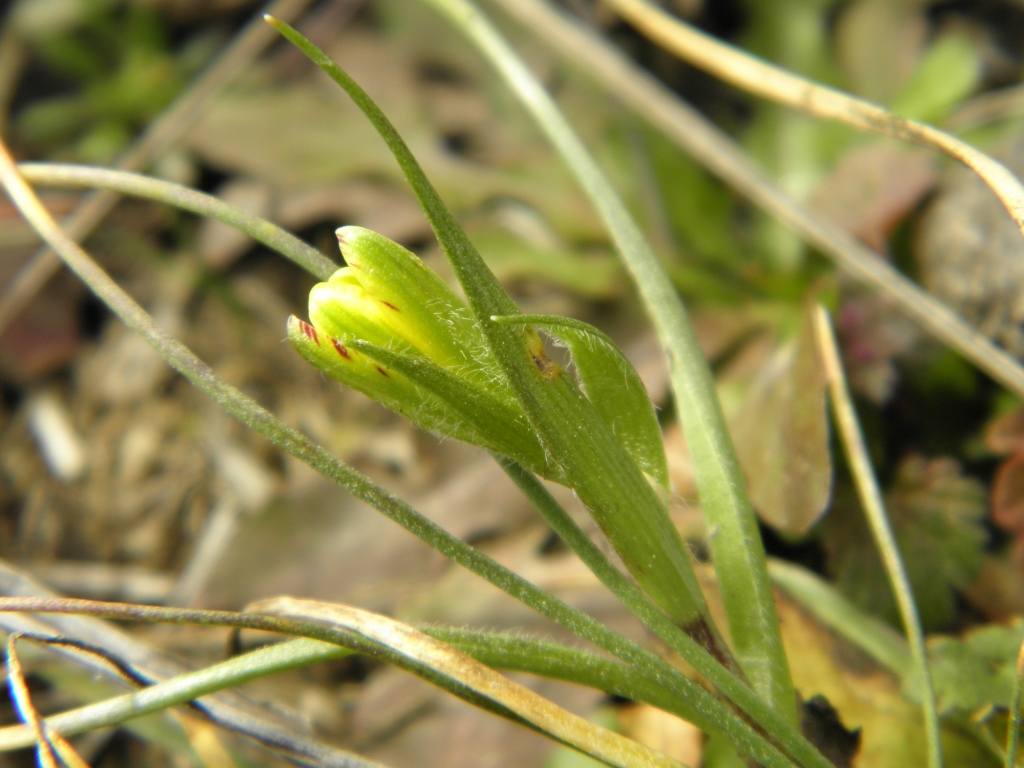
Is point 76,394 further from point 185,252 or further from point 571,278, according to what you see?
point 571,278

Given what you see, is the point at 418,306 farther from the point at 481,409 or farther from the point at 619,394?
the point at 619,394

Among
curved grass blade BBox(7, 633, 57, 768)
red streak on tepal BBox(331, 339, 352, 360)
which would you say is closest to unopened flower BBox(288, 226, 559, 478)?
red streak on tepal BBox(331, 339, 352, 360)

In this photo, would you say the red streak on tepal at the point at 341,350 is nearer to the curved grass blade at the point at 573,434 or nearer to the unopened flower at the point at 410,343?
the unopened flower at the point at 410,343

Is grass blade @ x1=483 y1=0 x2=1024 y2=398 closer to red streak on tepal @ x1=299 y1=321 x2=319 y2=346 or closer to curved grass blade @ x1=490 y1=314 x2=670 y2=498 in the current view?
curved grass blade @ x1=490 y1=314 x2=670 y2=498

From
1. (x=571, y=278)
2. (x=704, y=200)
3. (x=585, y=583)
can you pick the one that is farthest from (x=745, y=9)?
(x=585, y=583)

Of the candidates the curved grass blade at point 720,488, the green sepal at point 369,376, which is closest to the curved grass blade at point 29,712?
the green sepal at point 369,376

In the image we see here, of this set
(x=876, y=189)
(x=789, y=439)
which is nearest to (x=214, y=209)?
(x=789, y=439)
